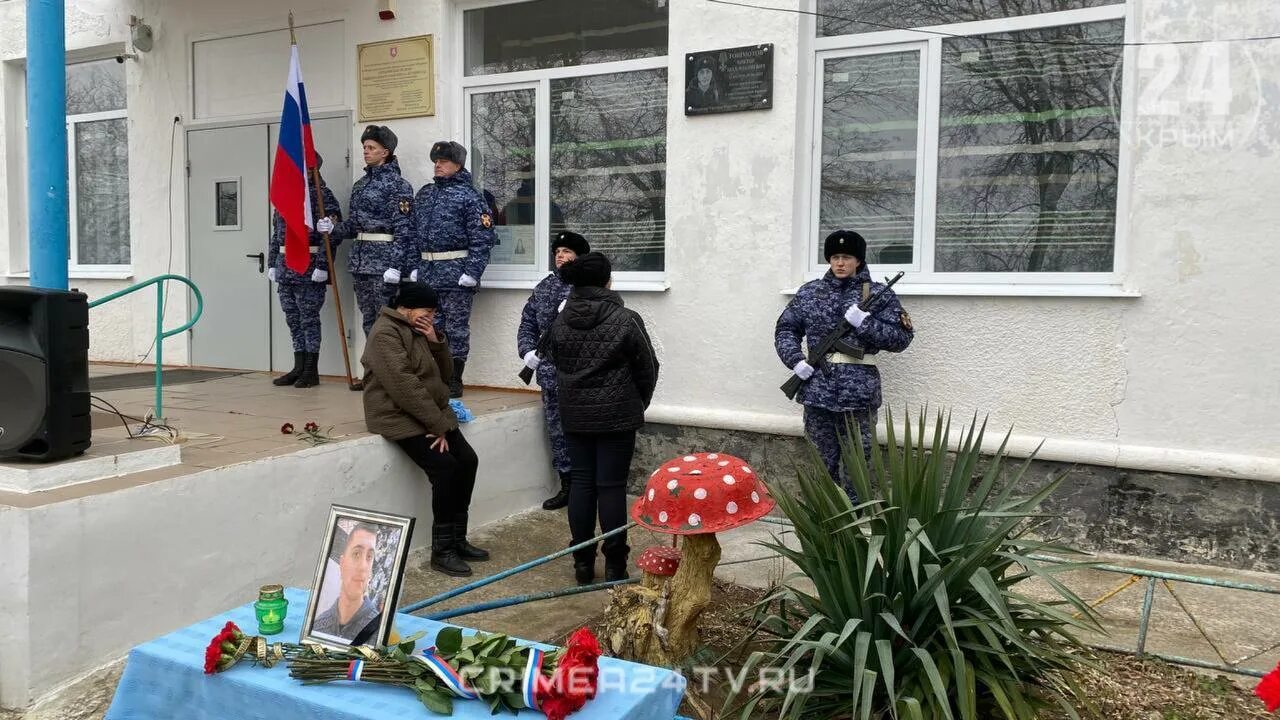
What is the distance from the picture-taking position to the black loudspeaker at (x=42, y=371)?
3703mm

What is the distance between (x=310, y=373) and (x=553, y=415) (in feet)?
6.99

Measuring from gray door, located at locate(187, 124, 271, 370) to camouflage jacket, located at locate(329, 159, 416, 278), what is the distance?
1.46 m

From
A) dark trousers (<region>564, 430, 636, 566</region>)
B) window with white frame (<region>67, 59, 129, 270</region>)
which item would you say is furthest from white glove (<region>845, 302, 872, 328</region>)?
window with white frame (<region>67, 59, 129, 270</region>)

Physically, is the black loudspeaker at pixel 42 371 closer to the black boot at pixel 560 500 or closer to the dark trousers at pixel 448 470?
the dark trousers at pixel 448 470

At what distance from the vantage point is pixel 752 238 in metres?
6.21

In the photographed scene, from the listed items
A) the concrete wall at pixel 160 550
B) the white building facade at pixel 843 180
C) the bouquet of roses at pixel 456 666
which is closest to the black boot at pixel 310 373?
the white building facade at pixel 843 180

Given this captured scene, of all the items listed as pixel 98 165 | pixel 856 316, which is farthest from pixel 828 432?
pixel 98 165

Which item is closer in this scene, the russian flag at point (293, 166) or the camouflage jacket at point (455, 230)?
the russian flag at point (293, 166)

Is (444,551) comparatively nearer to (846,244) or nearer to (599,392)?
A: (599,392)

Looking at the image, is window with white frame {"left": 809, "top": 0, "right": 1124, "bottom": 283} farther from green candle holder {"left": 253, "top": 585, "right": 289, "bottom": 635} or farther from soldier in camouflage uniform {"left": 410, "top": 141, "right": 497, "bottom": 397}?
green candle holder {"left": 253, "top": 585, "right": 289, "bottom": 635}

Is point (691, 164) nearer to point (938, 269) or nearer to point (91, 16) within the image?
point (938, 269)

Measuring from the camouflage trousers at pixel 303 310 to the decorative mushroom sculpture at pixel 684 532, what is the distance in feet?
14.2

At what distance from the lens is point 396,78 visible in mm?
7488

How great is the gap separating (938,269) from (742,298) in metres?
1.18
